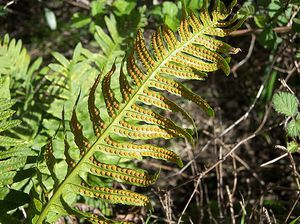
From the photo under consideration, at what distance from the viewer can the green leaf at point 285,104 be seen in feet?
6.19

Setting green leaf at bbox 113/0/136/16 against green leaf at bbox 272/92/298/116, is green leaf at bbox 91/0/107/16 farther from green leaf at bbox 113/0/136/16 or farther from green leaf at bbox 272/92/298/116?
green leaf at bbox 272/92/298/116

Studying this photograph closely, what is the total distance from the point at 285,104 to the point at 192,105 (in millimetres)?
1025

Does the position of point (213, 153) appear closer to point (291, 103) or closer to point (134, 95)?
point (291, 103)

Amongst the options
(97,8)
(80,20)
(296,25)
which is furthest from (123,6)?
(296,25)

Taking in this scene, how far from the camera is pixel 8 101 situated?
161cm

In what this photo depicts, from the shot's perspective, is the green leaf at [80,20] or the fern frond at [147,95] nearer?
the fern frond at [147,95]

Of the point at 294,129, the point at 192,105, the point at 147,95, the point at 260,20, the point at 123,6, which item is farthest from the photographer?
the point at 192,105

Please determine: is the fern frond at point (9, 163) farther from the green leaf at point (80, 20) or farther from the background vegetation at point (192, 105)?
the green leaf at point (80, 20)

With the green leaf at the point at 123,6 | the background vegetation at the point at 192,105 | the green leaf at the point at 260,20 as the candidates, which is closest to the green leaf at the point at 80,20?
the background vegetation at the point at 192,105

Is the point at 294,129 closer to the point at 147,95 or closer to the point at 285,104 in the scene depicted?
the point at 285,104

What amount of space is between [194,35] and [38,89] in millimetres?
993

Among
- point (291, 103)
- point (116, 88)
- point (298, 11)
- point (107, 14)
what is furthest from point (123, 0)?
point (291, 103)

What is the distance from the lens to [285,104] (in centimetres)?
191

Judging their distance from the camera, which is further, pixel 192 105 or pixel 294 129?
pixel 192 105
